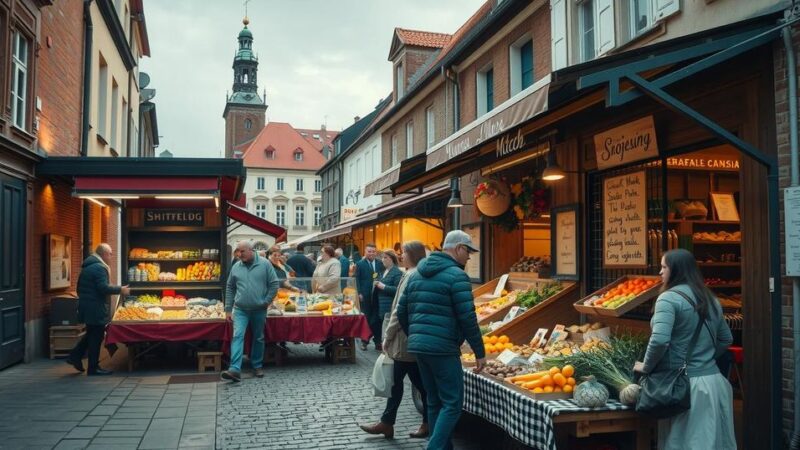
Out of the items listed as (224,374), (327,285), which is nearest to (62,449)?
(224,374)

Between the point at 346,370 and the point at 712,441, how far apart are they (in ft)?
22.1

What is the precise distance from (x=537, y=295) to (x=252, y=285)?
397 cm

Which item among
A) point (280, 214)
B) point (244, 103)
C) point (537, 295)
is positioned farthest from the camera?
point (244, 103)

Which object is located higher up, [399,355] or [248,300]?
[248,300]

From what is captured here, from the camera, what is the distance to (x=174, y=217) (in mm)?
13070

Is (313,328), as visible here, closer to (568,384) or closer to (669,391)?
(568,384)

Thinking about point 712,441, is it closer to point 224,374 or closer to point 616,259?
point 616,259

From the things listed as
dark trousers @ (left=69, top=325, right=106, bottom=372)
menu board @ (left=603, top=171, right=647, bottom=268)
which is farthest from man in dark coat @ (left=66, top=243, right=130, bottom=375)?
menu board @ (left=603, top=171, right=647, bottom=268)

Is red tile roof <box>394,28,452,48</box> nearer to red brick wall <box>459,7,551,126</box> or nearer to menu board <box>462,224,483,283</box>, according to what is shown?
red brick wall <box>459,7,551,126</box>

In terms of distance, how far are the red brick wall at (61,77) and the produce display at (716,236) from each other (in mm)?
10646

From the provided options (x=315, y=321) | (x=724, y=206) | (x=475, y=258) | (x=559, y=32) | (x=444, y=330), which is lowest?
(x=315, y=321)

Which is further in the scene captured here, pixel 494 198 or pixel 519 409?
pixel 494 198

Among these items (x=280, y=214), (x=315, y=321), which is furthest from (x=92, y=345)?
(x=280, y=214)

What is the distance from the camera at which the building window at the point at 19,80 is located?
1067 cm
